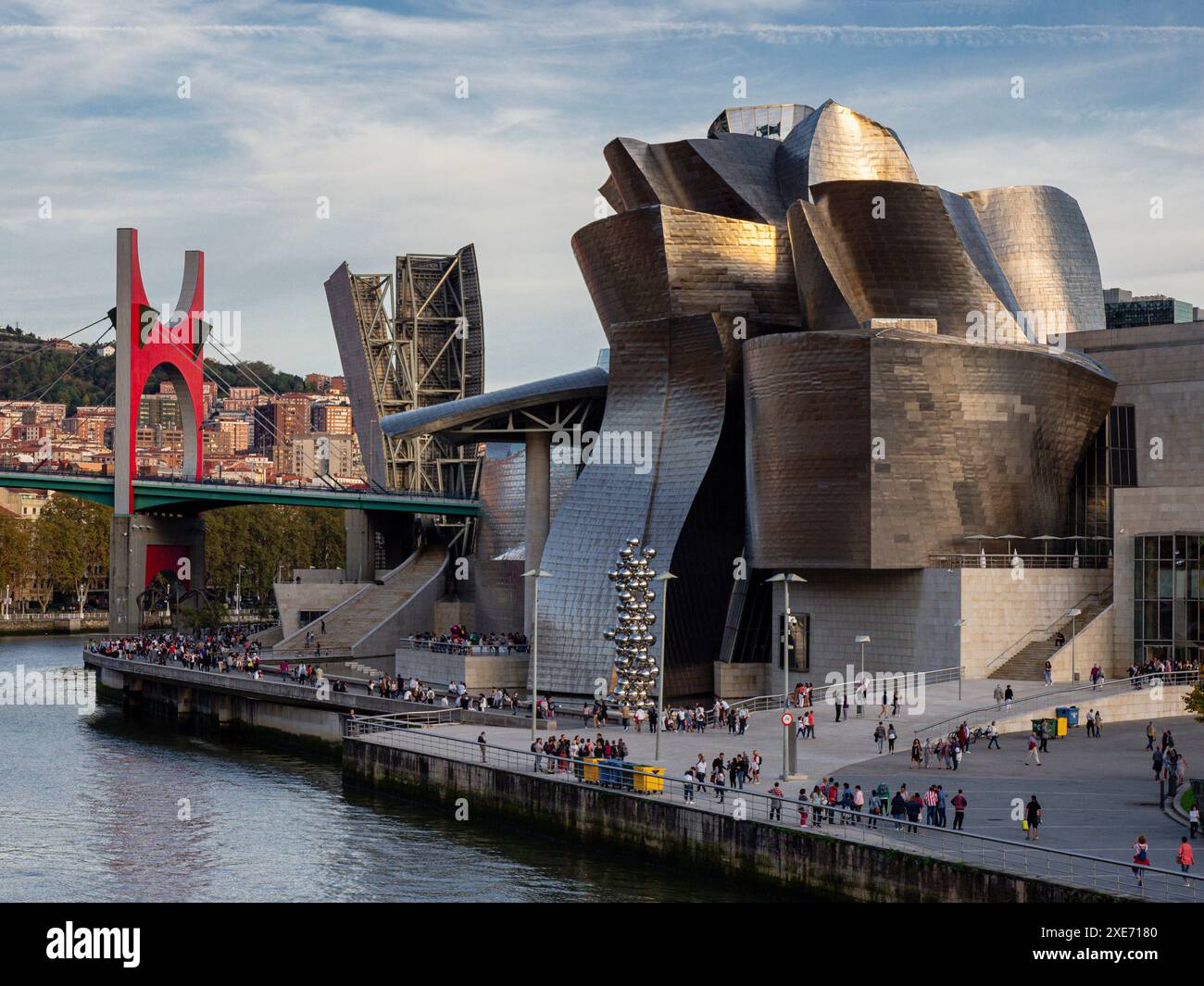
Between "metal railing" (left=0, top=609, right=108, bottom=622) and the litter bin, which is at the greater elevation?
"metal railing" (left=0, top=609, right=108, bottom=622)

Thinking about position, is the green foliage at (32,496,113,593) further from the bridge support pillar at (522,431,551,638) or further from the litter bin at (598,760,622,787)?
the litter bin at (598,760,622,787)

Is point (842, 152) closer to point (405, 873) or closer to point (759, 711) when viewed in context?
point (759, 711)

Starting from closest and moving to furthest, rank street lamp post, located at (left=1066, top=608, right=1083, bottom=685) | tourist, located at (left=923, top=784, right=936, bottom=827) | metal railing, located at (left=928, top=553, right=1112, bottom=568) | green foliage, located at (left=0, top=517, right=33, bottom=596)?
tourist, located at (left=923, top=784, right=936, bottom=827) < street lamp post, located at (left=1066, top=608, right=1083, bottom=685) < metal railing, located at (left=928, top=553, right=1112, bottom=568) < green foliage, located at (left=0, top=517, right=33, bottom=596)

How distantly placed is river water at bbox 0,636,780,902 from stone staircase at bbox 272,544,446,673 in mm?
21245

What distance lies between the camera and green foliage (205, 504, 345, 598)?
108 m

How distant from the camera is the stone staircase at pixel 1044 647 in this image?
140ft

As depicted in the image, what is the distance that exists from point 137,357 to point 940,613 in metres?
44.2

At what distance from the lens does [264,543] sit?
11000 centimetres

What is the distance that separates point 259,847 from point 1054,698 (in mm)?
19453

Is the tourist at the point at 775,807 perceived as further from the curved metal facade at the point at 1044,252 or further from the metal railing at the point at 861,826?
the curved metal facade at the point at 1044,252

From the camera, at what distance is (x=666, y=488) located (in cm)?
4838
